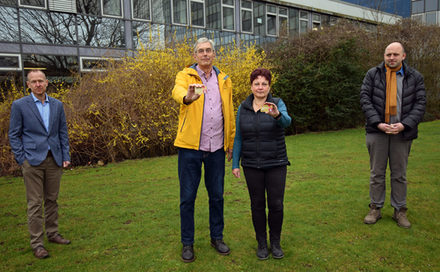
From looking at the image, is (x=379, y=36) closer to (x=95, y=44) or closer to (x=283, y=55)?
(x=283, y=55)

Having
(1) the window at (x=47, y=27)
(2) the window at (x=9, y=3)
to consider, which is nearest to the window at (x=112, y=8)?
(1) the window at (x=47, y=27)

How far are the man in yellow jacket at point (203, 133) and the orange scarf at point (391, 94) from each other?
1974 millimetres

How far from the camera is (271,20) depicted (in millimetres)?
21422

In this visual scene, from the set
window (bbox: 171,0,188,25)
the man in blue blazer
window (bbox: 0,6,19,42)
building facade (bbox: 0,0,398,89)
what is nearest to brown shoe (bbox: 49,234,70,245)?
the man in blue blazer

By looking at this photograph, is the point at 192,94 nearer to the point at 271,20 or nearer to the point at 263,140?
the point at 263,140

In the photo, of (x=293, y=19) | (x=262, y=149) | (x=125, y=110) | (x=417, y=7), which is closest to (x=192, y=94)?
(x=262, y=149)

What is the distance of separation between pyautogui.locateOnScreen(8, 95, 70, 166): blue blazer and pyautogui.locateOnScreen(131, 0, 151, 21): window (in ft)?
45.1

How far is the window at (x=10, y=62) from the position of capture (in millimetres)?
12846

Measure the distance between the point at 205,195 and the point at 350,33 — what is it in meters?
12.6

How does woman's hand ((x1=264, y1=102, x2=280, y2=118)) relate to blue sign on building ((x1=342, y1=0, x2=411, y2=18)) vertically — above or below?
below

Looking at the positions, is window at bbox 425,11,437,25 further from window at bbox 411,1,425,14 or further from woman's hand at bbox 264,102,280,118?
woman's hand at bbox 264,102,280,118

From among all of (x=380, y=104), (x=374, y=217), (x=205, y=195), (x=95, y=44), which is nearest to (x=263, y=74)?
(x=380, y=104)

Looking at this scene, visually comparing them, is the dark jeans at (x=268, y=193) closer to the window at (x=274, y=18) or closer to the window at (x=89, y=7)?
the window at (x=89, y=7)

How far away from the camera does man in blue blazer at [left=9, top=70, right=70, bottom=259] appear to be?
139 inches
